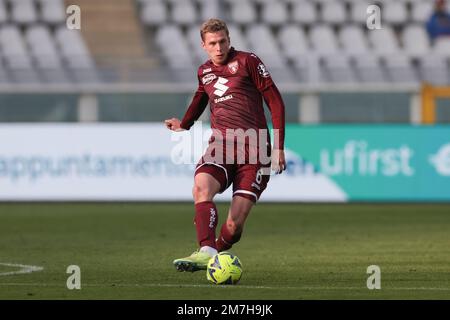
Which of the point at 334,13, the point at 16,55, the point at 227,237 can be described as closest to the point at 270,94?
the point at 227,237

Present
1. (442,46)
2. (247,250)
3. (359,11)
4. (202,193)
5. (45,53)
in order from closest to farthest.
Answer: (202,193)
(247,250)
(45,53)
(442,46)
(359,11)

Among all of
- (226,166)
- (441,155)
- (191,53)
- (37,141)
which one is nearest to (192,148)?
(37,141)

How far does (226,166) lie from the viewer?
10.2 meters

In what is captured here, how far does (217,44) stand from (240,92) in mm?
489

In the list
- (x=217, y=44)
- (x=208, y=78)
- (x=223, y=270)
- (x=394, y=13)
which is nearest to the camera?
(x=223, y=270)

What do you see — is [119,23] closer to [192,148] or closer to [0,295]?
[192,148]

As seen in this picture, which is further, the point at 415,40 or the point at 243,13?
the point at 243,13

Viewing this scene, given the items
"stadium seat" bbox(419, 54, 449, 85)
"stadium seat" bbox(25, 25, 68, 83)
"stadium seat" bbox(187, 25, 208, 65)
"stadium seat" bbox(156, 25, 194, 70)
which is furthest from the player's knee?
"stadium seat" bbox(187, 25, 208, 65)

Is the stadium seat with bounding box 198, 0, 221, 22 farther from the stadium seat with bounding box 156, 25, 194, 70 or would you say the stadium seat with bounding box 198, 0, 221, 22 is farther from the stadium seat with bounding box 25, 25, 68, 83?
the stadium seat with bounding box 25, 25, 68, 83

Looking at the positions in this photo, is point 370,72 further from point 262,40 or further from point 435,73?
point 262,40

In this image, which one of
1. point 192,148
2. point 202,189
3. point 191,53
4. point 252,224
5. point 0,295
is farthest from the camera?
point 191,53

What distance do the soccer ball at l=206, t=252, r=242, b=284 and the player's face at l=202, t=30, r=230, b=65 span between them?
1.64 meters

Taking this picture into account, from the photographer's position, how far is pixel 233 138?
33.5ft

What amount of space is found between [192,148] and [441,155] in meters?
4.31
